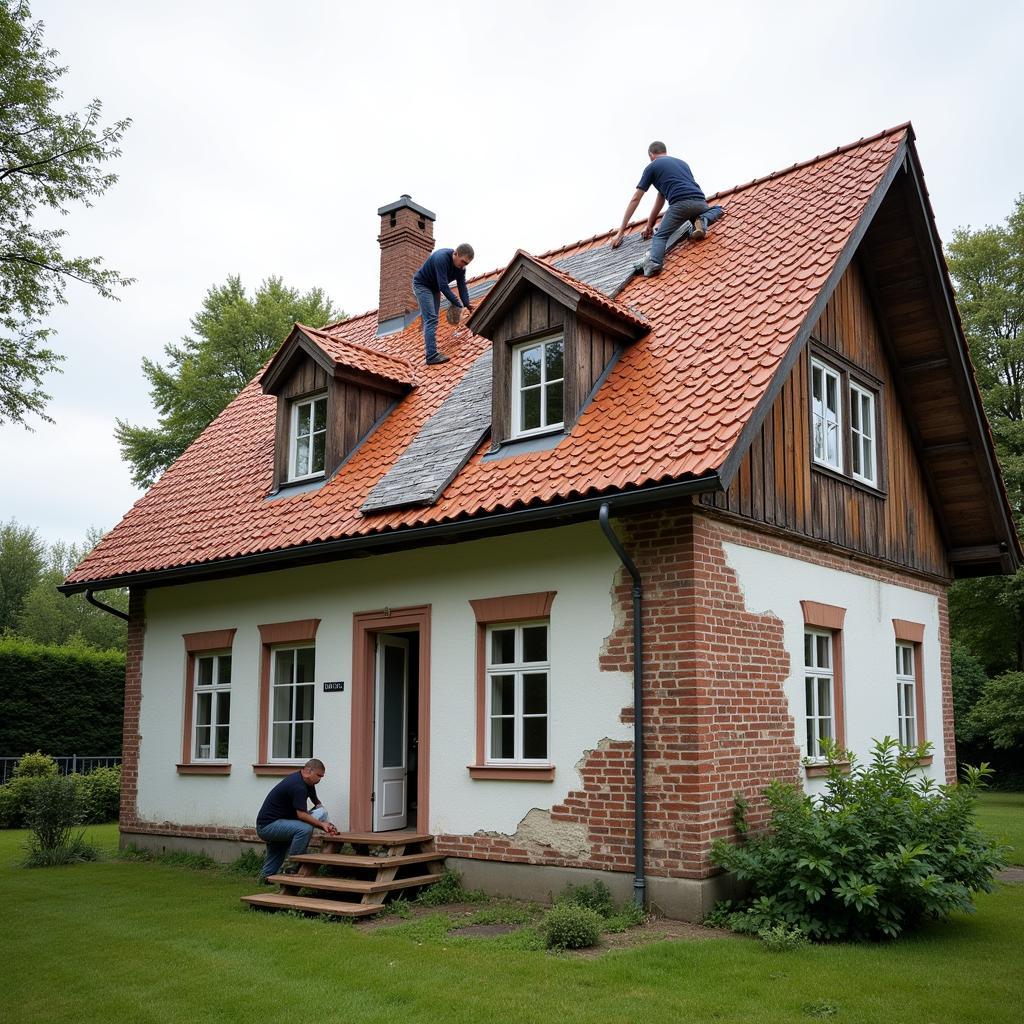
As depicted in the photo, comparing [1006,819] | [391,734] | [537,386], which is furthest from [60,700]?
[1006,819]

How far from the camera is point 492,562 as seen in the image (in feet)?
36.8

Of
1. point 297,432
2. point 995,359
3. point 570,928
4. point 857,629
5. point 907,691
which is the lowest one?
point 570,928

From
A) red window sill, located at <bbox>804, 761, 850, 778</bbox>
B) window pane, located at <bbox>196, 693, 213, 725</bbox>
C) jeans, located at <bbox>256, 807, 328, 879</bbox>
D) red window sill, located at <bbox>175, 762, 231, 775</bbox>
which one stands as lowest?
jeans, located at <bbox>256, 807, 328, 879</bbox>

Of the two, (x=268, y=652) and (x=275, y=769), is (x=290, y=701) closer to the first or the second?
(x=268, y=652)

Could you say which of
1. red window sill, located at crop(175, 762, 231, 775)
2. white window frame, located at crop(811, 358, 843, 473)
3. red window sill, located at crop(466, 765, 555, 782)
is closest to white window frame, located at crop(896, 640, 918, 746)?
white window frame, located at crop(811, 358, 843, 473)

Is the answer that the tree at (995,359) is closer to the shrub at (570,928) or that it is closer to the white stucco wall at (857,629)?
the white stucco wall at (857,629)

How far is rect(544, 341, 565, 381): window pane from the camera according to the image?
11578 millimetres

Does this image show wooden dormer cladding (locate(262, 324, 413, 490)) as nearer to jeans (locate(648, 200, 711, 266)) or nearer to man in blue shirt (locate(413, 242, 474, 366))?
man in blue shirt (locate(413, 242, 474, 366))

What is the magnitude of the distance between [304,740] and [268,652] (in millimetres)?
1255

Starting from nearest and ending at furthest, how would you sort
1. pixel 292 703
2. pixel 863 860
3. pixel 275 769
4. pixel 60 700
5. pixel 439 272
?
pixel 863 860, pixel 275 769, pixel 292 703, pixel 439 272, pixel 60 700

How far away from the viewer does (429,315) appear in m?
15.3

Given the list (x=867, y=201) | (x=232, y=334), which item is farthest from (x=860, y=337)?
(x=232, y=334)

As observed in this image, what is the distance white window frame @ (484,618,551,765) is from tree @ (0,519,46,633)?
43.9 m

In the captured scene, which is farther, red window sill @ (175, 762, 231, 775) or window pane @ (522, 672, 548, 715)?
red window sill @ (175, 762, 231, 775)
